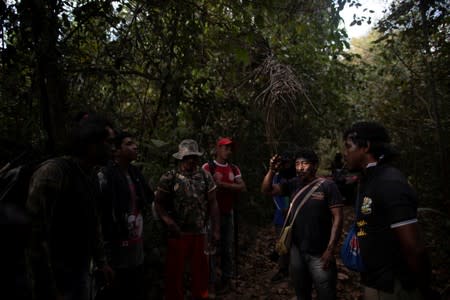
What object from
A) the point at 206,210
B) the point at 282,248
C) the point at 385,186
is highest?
the point at 385,186

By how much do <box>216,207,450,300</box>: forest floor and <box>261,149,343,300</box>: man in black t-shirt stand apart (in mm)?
1934

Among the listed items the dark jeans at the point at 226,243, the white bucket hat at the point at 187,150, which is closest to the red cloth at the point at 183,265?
the dark jeans at the point at 226,243

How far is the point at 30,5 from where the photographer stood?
11.1 ft

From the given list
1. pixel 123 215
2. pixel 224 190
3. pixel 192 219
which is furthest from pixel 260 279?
pixel 123 215

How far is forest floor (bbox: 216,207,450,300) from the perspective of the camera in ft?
18.5

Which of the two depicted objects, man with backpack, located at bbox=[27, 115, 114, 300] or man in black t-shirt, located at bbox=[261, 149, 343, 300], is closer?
man with backpack, located at bbox=[27, 115, 114, 300]

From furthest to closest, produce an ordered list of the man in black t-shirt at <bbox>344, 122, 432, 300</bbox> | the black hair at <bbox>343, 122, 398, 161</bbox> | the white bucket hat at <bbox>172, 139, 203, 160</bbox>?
the white bucket hat at <bbox>172, 139, 203, 160</bbox> → the black hair at <bbox>343, 122, 398, 161</bbox> → the man in black t-shirt at <bbox>344, 122, 432, 300</bbox>

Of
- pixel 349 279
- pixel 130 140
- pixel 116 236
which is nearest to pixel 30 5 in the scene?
pixel 130 140

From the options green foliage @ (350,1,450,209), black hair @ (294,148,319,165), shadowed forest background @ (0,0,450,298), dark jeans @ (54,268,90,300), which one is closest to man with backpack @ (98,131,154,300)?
shadowed forest background @ (0,0,450,298)

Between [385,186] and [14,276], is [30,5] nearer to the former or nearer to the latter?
[14,276]

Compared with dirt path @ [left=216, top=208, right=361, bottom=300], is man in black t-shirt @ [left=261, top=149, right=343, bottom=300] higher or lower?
higher

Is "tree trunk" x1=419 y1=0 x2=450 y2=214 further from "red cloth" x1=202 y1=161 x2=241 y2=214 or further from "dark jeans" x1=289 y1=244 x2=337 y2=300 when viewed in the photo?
"dark jeans" x1=289 y1=244 x2=337 y2=300

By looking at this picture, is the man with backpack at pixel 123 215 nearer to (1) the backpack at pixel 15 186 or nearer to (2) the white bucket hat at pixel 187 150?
(2) the white bucket hat at pixel 187 150

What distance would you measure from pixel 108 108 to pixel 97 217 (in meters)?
2.74
